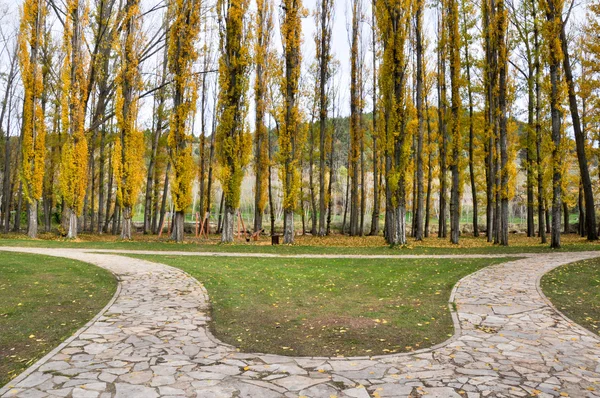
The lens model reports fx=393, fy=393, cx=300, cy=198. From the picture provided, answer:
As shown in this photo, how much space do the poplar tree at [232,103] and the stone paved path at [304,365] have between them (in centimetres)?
1319

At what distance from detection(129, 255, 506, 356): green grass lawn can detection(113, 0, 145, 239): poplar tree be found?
35.2ft

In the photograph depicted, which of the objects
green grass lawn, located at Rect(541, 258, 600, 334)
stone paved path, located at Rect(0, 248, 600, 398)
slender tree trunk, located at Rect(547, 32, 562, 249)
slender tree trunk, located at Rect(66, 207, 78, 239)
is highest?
slender tree trunk, located at Rect(547, 32, 562, 249)

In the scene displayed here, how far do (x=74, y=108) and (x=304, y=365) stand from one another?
68.4 ft

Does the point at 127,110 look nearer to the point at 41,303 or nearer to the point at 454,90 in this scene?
the point at 41,303

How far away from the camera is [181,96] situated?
784 inches

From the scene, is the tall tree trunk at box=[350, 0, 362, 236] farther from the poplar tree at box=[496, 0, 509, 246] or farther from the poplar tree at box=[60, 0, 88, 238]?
the poplar tree at box=[60, 0, 88, 238]

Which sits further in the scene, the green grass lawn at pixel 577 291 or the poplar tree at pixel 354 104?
the poplar tree at pixel 354 104

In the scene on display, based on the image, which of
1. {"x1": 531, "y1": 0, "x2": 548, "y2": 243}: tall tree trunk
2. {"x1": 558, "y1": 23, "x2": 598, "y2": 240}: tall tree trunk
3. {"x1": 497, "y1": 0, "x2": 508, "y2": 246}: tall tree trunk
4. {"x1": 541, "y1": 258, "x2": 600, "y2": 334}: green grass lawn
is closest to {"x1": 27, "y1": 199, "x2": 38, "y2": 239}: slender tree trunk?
{"x1": 541, "y1": 258, "x2": 600, "y2": 334}: green grass lawn

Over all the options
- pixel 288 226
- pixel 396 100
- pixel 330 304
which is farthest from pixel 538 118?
pixel 330 304

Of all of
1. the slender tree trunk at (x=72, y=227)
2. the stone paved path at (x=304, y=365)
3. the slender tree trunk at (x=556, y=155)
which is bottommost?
the stone paved path at (x=304, y=365)

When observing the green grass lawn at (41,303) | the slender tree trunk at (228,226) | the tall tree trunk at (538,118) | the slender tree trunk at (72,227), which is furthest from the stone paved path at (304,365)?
the tall tree trunk at (538,118)

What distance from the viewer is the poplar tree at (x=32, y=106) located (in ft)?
67.4

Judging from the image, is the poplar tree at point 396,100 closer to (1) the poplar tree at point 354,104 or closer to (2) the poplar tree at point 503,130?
(2) the poplar tree at point 503,130

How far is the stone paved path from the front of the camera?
3504 millimetres
